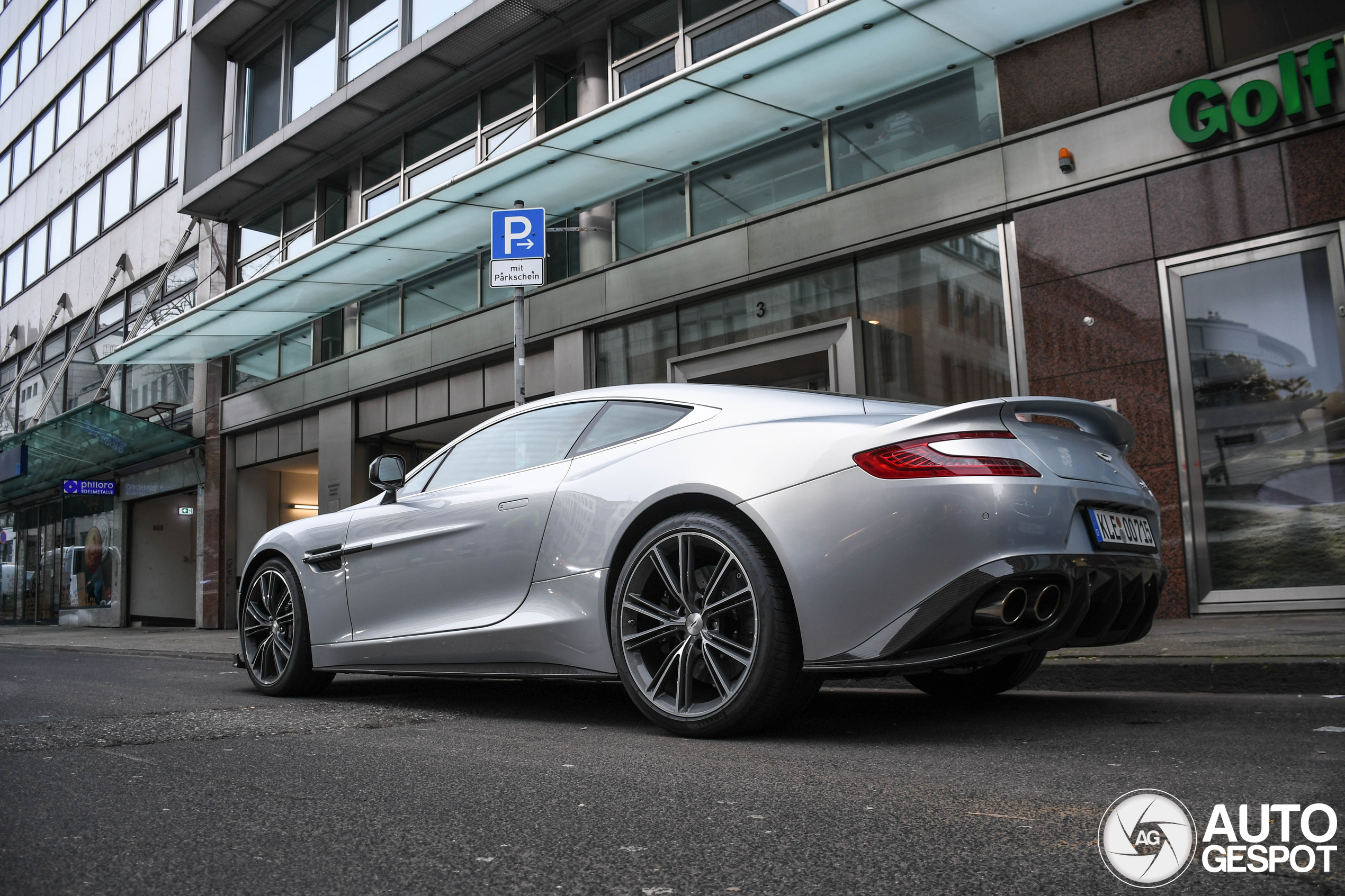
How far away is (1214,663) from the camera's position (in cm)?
424

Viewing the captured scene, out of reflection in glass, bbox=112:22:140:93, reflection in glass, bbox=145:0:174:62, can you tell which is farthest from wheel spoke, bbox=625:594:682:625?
reflection in glass, bbox=112:22:140:93

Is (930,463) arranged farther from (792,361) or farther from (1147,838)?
(792,361)

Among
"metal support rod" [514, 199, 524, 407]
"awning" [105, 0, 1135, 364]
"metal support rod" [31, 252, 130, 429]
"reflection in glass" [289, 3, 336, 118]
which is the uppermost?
"reflection in glass" [289, 3, 336, 118]

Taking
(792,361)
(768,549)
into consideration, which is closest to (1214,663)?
(768,549)

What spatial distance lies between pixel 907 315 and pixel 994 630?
7190 millimetres

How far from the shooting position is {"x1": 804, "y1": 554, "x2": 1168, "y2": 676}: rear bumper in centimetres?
279

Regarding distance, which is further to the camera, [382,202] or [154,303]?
[154,303]

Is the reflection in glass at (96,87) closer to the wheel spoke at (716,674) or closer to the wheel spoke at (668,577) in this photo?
the wheel spoke at (668,577)

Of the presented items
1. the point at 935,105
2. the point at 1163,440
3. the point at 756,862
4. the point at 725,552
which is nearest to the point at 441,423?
the point at 935,105

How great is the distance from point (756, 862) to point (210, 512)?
1981 centimetres

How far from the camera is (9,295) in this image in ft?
98.6

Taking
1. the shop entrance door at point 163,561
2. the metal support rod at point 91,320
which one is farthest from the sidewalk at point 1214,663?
the metal support rod at point 91,320

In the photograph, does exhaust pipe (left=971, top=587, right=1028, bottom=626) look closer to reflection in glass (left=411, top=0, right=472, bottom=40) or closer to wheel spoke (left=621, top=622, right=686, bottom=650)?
wheel spoke (left=621, top=622, right=686, bottom=650)

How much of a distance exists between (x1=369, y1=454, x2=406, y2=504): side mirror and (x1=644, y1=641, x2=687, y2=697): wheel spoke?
192 cm
